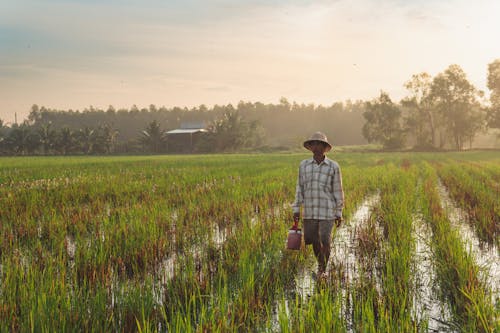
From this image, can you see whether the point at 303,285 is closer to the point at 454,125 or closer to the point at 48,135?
the point at 48,135

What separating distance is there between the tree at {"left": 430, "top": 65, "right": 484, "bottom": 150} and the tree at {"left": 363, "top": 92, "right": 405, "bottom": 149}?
5.95 meters

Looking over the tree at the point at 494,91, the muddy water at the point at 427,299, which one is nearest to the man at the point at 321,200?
the muddy water at the point at 427,299

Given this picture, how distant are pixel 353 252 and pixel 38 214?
18.8 feet

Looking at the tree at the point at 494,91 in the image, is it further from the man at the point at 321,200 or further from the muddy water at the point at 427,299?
the man at the point at 321,200

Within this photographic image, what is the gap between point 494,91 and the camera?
176 feet

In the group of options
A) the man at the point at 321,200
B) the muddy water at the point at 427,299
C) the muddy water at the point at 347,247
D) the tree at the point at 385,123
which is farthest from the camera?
the tree at the point at 385,123

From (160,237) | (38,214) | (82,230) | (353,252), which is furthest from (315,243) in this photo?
(38,214)

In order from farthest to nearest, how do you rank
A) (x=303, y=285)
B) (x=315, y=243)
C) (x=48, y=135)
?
1. (x=48, y=135)
2. (x=315, y=243)
3. (x=303, y=285)

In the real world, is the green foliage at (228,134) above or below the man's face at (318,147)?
above

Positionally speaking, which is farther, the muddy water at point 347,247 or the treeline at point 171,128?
the treeline at point 171,128

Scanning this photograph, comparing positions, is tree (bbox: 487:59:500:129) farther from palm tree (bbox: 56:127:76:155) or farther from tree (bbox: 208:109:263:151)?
palm tree (bbox: 56:127:76:155)

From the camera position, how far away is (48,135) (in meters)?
51.2

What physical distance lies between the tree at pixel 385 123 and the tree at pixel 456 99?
19.5 feet

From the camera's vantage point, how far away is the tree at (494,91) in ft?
169
